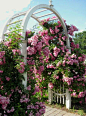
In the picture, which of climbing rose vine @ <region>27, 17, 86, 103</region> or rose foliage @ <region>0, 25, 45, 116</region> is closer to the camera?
rose foliage @ <region>0, 25, 45, 116</region>

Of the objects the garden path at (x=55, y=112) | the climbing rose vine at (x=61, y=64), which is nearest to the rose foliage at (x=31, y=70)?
the climbing rose vine at (x=61, y=64)

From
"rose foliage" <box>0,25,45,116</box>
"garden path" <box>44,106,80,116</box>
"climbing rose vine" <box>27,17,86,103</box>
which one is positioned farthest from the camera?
"climbing rose vine" <box>27,17,86,103</box>

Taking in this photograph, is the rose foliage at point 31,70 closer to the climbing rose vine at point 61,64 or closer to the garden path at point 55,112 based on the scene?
the climbing rose vine at point 61,64

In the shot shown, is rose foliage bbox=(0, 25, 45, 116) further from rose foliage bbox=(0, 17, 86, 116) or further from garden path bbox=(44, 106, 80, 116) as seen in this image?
garden path bbox=(44, 106, 80, 116)

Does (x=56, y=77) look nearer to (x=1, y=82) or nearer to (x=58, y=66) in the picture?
(x=58, y=66)

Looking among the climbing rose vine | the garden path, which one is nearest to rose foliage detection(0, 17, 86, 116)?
the climbing rose vine

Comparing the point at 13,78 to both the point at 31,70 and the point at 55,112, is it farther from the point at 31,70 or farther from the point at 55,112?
the point at 55,112

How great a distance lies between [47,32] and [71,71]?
1.49 m

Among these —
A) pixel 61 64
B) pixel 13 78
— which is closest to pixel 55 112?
pixel 61 64

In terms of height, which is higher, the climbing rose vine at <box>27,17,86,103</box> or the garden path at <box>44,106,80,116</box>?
the climbing rose vine at <box>27,17,86,103</box>

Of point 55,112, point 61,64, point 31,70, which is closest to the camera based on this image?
point 31,70

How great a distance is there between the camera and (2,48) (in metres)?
2.79

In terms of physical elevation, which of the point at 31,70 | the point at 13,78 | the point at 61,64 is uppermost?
the point at 61,64

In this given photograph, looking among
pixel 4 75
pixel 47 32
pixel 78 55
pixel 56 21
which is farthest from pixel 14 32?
pixel 78 55
